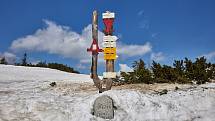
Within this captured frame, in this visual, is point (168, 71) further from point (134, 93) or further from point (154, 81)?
point (134, 93)

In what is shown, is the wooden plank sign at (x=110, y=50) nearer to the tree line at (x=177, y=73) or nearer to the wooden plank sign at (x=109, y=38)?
the wooden plank sign at (x=109, y=38)

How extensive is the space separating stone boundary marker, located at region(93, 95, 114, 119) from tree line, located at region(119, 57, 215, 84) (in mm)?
6112

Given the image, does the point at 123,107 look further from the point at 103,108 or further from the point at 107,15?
the point at 107,15

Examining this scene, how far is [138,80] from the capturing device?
54.4 feet

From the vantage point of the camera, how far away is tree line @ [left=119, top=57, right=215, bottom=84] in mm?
16188

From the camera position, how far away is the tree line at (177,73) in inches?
637

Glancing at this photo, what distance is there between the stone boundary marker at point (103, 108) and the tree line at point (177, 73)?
6112mm

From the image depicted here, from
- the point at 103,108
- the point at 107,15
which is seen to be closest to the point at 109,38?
the point at 107,15

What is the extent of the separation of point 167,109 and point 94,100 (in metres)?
2.16

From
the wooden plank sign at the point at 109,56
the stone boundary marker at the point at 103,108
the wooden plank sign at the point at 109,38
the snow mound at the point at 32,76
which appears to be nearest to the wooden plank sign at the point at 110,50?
the wooden plank sign at the point at 109,56

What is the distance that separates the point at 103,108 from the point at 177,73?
6.92 m

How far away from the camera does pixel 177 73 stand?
16516 millimetres

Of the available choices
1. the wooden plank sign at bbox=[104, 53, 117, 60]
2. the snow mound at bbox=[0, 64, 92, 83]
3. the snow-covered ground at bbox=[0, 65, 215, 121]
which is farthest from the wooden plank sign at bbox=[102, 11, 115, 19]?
the snow mound at bbox=[0, 64, 92, 83]

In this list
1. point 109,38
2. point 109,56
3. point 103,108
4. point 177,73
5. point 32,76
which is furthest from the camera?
point 32,76
